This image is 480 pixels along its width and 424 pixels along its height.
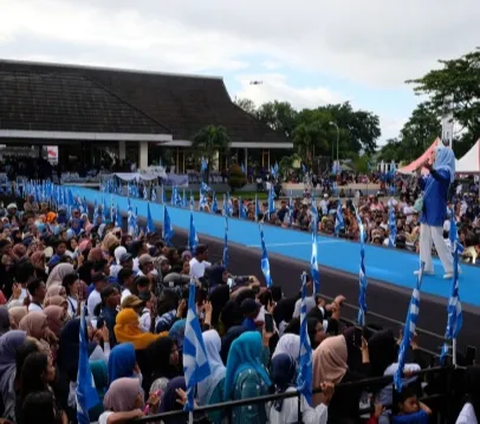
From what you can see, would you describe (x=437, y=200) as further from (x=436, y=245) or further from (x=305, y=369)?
(x=305, y=369)

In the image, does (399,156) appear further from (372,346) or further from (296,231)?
(372,346)

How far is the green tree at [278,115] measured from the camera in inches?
2625

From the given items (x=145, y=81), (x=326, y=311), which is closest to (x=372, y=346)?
(x=326, y=311)

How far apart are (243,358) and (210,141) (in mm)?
34330

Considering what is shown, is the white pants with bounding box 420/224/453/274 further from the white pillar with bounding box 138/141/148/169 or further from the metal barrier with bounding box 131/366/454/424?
the white pillar with bounding box 138/141/148/169

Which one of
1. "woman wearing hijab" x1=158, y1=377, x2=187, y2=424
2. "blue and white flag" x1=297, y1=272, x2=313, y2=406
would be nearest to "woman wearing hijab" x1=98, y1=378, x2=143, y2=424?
"woman wearing hijab" x1=158, y1=377, x2=187, y2=424

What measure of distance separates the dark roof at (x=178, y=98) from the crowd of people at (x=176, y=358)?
34.7 m

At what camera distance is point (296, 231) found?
13.9 m

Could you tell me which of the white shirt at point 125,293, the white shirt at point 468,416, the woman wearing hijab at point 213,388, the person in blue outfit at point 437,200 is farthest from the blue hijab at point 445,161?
the woman wearing hijab at point 213,388

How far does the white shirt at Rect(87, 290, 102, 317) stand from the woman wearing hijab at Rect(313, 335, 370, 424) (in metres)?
2.86

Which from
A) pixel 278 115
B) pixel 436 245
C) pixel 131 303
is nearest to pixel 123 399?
pixel 131 303

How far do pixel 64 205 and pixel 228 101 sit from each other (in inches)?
1192

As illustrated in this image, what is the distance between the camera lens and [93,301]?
646cm

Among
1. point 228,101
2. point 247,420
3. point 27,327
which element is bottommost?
point 247,420
